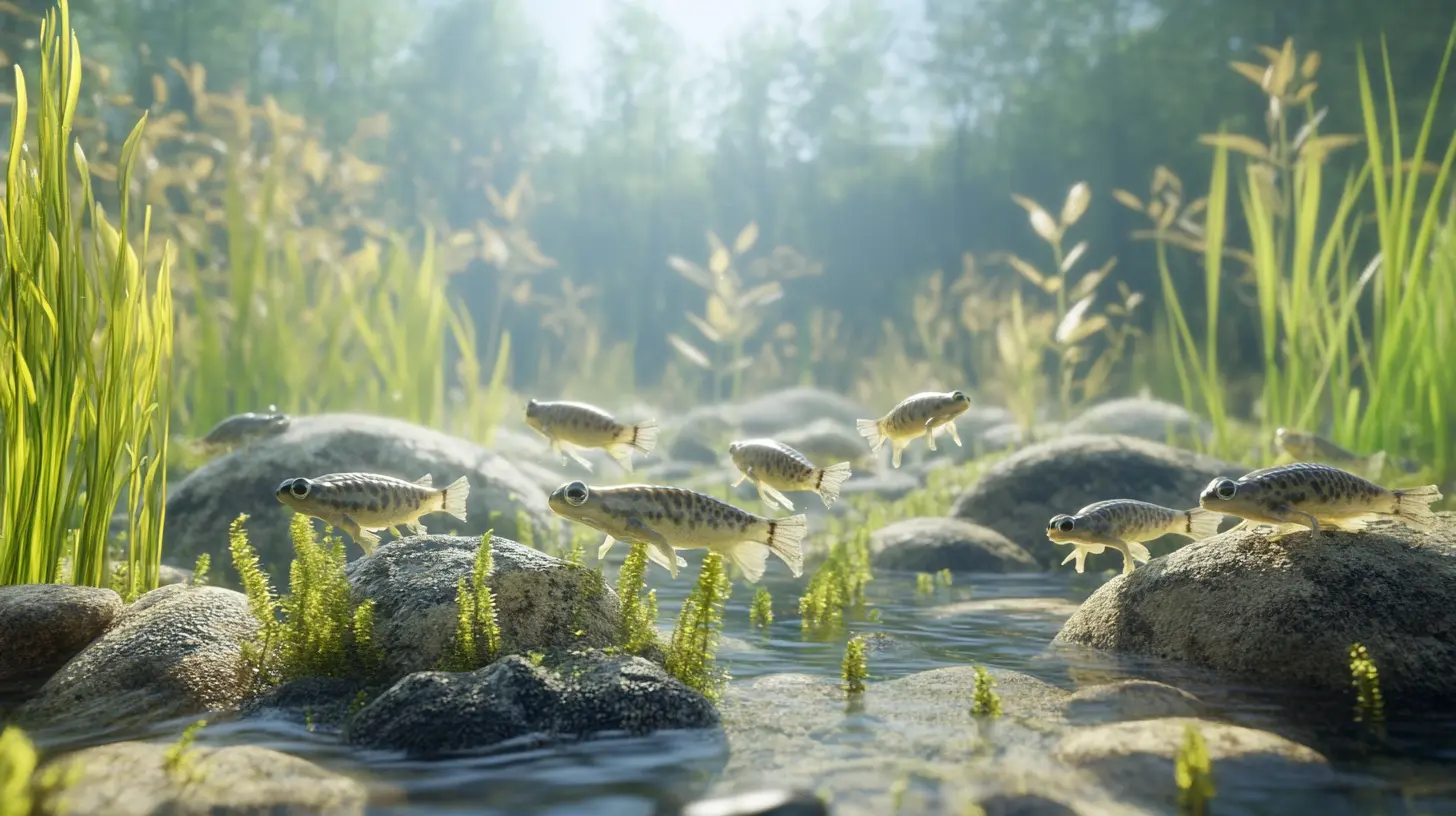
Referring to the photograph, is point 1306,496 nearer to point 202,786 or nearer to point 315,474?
point 202,786

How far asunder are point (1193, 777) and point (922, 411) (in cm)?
342

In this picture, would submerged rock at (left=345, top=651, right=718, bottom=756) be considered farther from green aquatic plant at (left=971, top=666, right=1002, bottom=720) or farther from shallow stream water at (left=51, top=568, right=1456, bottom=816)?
green aquatic plant at (left=971, top=666, right=1002, bottom=720)

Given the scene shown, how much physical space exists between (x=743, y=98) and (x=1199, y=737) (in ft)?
143

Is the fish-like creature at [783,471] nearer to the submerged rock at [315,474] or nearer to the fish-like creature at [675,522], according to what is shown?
the fish-like creature at [675,522]

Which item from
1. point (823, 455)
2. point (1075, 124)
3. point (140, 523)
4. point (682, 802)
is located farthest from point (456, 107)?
point (682, 802)

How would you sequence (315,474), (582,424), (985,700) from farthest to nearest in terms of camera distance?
(315,474) < (582,424) < (985,700)

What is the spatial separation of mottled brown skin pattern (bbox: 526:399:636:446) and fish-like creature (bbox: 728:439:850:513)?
776 mm

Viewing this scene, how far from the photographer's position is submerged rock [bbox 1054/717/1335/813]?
316 centimetres

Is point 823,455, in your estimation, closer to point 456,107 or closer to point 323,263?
point 323,263

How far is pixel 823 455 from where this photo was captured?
478 inches

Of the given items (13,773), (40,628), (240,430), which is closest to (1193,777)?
(13,773)

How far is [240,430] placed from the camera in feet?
28.5

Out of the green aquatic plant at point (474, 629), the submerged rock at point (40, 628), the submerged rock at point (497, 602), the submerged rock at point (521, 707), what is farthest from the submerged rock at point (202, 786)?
the submerged rock at point (40, 628)

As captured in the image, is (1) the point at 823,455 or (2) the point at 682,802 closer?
(2) the point at 682,802
